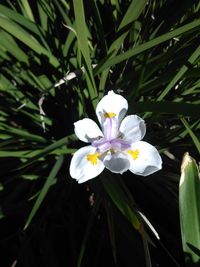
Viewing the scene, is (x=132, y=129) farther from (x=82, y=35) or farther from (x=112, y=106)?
(x=82, y=35)

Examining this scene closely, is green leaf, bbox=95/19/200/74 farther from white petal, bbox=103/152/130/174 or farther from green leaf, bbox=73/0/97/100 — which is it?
white petal, bbox=103/152/130/174

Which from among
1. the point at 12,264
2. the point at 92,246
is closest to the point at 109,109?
the point at 92,246

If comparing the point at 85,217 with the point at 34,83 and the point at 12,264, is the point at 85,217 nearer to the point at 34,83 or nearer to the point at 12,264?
the point at 12,264

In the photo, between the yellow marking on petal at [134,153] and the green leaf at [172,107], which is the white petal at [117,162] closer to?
the yellow marking on petal at [134,153]

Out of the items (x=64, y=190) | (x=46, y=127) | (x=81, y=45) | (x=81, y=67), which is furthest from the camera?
(x=46, y=127)

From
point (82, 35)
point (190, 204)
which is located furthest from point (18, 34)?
point (190, 204)

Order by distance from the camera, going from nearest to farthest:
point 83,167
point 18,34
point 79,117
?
point 83,167
point 18,34
point 79,117

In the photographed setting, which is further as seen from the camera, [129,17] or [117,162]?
[129,17]
